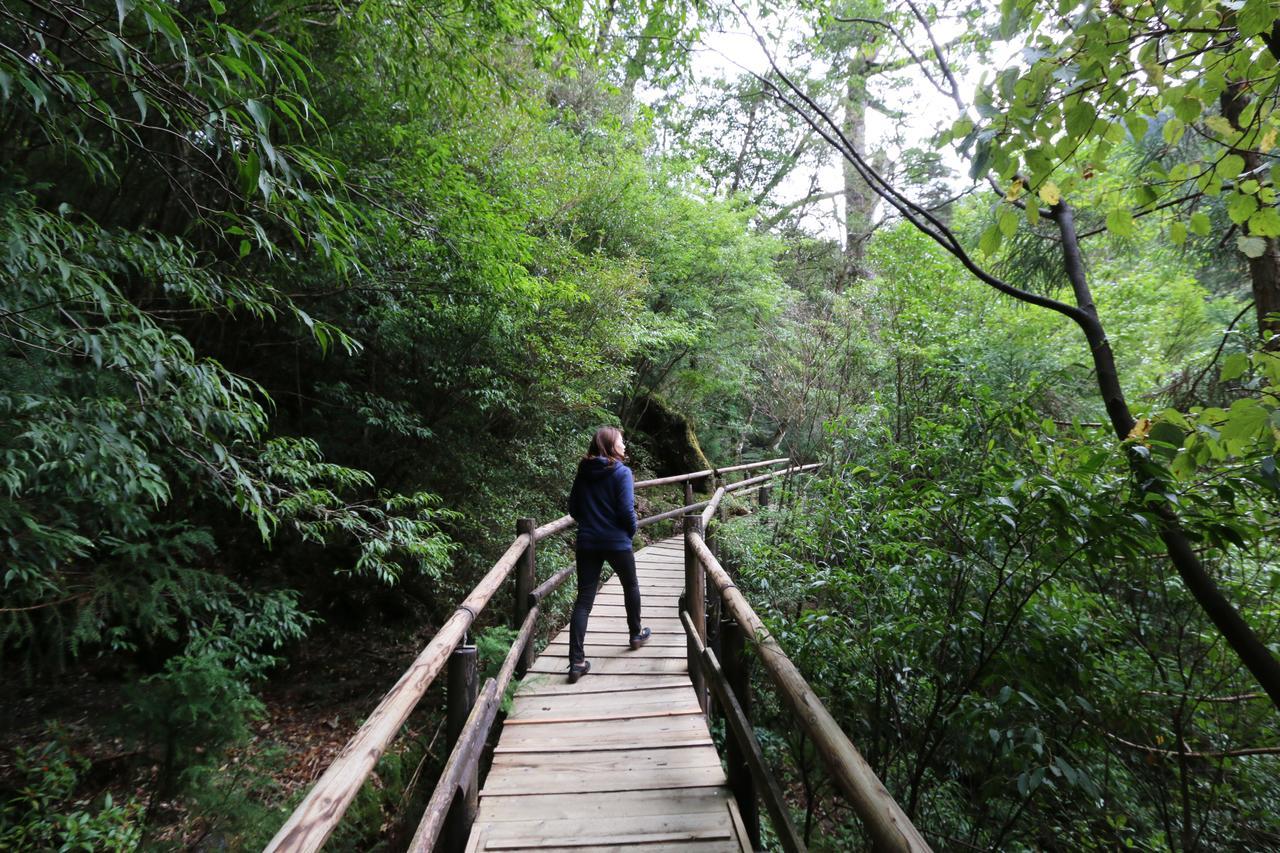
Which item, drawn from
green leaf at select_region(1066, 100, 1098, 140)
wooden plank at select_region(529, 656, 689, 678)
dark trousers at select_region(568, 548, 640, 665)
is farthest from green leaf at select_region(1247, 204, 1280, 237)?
wooden plank at select_region(529, 656, 689, 678)

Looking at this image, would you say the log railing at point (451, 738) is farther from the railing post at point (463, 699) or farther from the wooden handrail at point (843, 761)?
the wooden handrail at point (843, 761)

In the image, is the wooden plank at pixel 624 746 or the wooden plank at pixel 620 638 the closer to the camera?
the wooden plank at pixel 624 746

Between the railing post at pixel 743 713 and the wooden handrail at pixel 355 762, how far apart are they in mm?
1239

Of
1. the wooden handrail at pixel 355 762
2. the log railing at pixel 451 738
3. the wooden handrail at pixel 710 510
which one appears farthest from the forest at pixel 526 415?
the wooden handrail at pixel 355 762

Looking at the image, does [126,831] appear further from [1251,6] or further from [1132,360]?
[1132,360]

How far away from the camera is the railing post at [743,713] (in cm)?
241

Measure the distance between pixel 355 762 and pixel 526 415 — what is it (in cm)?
531

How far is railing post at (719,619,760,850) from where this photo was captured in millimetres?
2412

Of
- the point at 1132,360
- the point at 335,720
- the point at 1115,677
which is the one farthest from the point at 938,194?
the point at 335,720

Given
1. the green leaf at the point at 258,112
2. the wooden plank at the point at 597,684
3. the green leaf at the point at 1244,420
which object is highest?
the green leaf at the point at 258,112

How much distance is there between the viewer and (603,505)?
3.68 meters

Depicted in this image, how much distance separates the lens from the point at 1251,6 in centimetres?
103

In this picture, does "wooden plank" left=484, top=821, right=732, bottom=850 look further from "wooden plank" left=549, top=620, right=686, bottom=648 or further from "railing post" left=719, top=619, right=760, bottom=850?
"wooden plank" left=549, top=620, right=686, bottom=648

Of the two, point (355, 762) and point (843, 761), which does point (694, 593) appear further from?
point (355, 762)
